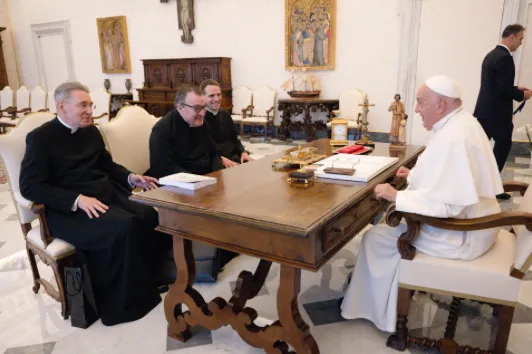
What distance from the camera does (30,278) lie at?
9.33 ft

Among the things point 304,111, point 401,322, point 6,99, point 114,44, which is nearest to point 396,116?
point 401,322

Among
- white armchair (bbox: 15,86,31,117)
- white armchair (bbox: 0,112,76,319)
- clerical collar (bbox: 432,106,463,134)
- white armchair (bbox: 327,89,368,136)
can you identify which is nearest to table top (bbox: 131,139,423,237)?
clerical collar (bbox: 432,106,463,134)

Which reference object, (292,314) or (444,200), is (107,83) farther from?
(444,200)

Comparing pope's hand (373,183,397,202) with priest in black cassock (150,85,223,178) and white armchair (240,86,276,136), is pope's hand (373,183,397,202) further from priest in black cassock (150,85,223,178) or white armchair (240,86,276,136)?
white armchair (240,86,276,136)

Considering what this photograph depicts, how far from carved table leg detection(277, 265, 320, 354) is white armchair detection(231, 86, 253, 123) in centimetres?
699

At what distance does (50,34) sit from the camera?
37.3 ft

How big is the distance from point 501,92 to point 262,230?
12.3 feet

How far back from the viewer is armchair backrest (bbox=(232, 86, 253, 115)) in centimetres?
858

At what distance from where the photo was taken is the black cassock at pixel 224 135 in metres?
3.90

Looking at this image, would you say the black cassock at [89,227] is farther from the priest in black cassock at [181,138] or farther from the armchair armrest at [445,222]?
the armchair armrest at [445,222]

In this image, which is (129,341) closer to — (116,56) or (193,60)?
(193,60)

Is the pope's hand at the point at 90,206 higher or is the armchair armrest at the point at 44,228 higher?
the pope's hand at the point at 90,206

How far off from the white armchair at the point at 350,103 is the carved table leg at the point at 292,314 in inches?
232

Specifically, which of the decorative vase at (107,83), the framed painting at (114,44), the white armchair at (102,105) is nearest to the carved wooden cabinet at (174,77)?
the framed painting at (114,44)
